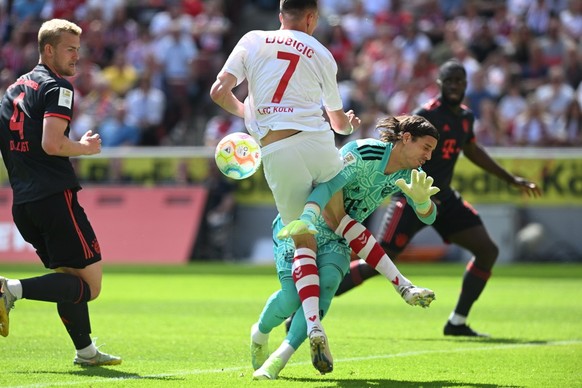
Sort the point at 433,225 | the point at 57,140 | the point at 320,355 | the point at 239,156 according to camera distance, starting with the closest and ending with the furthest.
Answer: the point at 320,355
the point at 57,140
the point at 239,156
the point at 433,225

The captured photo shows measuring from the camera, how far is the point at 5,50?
1079 inches

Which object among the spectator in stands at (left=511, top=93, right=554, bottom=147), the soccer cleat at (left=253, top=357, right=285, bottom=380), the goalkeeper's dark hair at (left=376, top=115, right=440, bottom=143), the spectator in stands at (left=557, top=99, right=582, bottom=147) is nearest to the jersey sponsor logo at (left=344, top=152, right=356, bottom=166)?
the goalkeeper's dark hair at (left=376, top=115, right=440, bottom=143)

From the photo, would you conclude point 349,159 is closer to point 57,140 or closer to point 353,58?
point 57,140

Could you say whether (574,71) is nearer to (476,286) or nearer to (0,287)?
(476,286)

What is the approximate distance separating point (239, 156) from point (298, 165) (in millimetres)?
692

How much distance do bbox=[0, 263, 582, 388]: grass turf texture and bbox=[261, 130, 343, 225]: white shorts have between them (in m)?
1.29

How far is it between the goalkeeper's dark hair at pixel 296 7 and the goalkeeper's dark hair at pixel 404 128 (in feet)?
3.41

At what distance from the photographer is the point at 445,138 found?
11211 millimetres

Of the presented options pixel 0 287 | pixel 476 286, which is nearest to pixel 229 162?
pixel 0 287

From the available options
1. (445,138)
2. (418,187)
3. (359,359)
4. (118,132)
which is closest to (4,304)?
(359,359)

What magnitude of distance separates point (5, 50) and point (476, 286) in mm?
19197

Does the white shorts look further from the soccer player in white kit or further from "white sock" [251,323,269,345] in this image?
"white sock" [251,323,269,345]

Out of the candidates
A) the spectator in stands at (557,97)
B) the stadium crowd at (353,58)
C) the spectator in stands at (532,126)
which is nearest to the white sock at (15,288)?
the stadium crowd at (353,58)

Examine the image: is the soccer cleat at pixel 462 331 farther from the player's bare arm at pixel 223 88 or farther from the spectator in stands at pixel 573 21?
the spectator in stands at pixel 573 21
